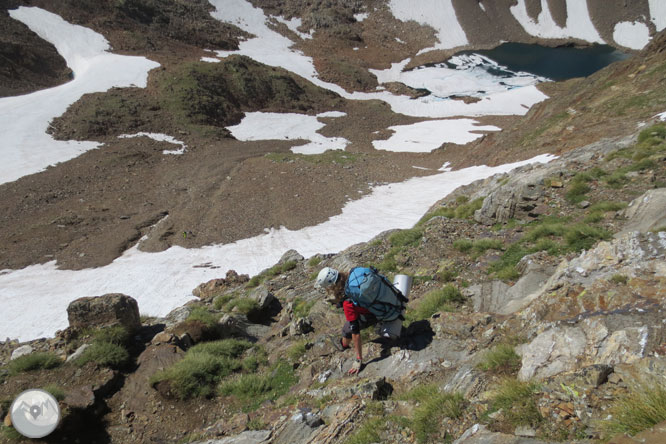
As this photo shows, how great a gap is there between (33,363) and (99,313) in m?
1.32

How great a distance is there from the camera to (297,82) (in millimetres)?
52312

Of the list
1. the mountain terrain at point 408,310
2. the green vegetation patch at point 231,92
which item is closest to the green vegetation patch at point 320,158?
the mountain terrain at point 408,310

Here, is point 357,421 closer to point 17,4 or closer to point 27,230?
point 27,230

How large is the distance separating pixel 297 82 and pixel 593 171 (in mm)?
48457

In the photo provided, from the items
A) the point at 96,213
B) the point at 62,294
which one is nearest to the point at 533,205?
the point at 62,294

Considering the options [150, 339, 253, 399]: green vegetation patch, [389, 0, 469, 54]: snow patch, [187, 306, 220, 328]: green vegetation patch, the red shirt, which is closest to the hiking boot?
the red shirt

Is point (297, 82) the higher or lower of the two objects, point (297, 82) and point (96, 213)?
the higher

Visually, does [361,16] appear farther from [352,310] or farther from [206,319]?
[352,310]

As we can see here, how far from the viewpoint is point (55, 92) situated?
3766cm

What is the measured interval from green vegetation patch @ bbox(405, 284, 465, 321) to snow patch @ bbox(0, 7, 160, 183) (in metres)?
29.9

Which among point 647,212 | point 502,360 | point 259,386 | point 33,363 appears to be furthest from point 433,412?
point 33,363

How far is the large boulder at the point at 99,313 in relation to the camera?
24.3ft

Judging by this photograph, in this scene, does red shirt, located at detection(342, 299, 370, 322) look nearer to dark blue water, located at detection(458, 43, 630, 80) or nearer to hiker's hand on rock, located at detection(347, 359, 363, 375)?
hiker's hand on rock, located at detection(347, 359, 363, 375)

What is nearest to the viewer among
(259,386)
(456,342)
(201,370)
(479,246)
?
(456,342)
